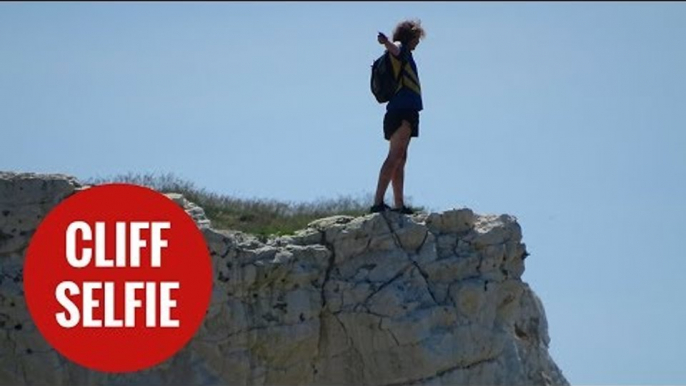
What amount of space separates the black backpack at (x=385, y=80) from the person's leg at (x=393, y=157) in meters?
0.43

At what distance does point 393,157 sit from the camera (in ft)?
95.6

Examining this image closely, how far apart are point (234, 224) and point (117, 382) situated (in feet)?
10.6

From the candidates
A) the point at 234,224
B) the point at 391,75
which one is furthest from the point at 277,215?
the point at 391,75

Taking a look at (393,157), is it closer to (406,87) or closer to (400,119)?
(400,119)

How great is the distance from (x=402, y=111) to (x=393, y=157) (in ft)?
2.05

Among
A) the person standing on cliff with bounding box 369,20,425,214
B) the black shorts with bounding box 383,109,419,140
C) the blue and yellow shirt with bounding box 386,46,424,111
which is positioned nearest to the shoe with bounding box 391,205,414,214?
the person standing on cliff with bounding box 369,20,425,214

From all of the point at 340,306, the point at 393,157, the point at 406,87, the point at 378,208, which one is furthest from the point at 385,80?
the point at 340,306

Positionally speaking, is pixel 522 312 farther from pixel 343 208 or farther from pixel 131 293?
pixel 131 293

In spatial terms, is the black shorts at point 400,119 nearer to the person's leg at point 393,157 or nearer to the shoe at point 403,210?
the person's leg at point 393,157

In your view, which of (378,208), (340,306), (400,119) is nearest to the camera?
(340,306)

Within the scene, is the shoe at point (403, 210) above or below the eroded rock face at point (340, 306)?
above

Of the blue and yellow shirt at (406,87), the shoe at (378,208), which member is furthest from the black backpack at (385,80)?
the shoe at (378,208)

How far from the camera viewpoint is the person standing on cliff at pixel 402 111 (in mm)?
29125

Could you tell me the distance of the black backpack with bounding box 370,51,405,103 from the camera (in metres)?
29.2
